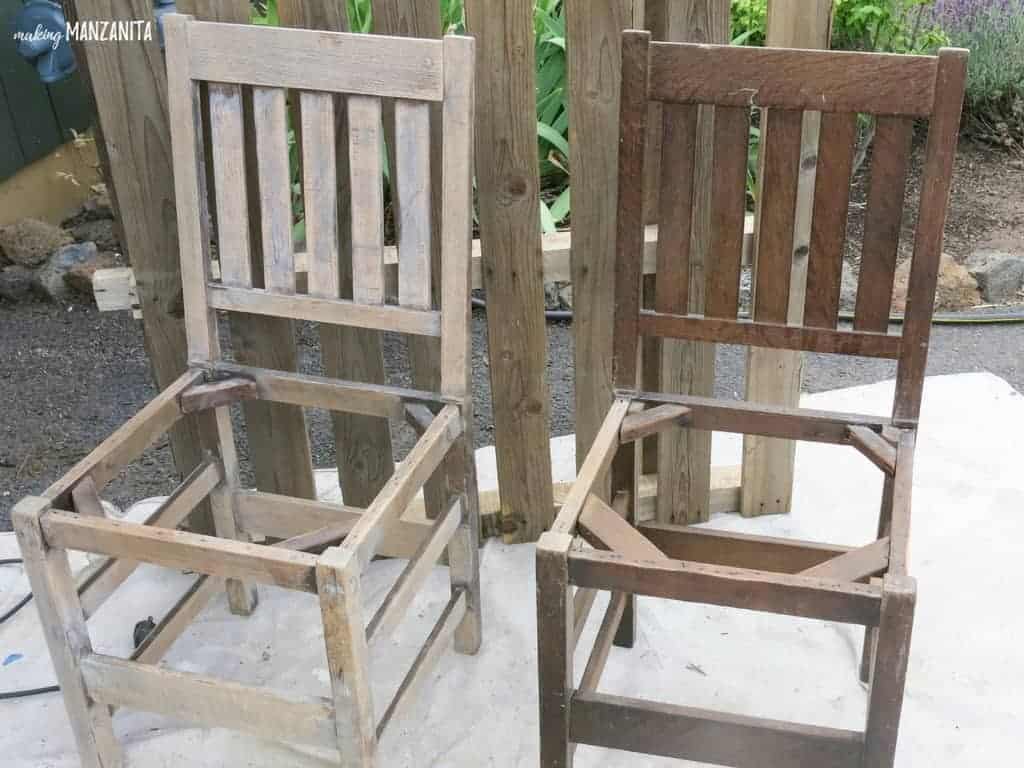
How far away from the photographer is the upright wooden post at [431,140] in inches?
79.0

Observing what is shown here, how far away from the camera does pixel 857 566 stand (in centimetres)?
159

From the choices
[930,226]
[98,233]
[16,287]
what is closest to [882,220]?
[930,226]

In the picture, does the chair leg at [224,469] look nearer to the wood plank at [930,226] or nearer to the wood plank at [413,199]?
the wood plank at [413,199]

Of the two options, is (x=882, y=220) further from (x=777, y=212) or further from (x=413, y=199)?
(x=413, y=199)

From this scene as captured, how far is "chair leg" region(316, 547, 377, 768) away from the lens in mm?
1554

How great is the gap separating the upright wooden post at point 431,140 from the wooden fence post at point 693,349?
0.45 m

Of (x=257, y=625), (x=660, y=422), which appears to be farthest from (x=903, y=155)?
(x=257, y=625)

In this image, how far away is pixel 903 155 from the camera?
1721 millimetres

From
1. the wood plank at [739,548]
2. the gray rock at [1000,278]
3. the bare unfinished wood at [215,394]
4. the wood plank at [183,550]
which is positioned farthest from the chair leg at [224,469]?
the gray rock at [1000,278]

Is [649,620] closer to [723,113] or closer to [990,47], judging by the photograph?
[723,113]

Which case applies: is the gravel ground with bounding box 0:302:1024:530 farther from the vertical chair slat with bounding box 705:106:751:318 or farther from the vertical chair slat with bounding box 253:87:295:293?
the vertical chair slat with bounding box 705:106:751:318

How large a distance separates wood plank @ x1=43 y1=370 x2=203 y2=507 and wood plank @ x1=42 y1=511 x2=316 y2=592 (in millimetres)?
59

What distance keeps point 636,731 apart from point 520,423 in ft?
2.86

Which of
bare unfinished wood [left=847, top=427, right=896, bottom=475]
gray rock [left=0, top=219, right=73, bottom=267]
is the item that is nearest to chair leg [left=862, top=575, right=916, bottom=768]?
bare unfinished wood [left=847, top=427, right=896, bottom=475]
